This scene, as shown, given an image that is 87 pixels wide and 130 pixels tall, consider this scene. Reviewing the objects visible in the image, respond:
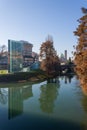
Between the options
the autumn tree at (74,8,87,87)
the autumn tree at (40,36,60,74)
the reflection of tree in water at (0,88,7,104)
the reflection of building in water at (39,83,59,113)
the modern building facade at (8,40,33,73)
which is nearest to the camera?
the autumn tree at (74,8,87,87)

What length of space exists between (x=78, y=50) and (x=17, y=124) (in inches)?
323

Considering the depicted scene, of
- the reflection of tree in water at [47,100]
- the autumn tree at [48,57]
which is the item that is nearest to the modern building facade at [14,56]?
the autumn tree at [48,57]

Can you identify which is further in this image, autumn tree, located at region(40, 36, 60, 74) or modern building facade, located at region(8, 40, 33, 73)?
modern building facade, located at region(8, 40, 33, 73)

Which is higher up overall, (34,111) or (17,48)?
(17,48)

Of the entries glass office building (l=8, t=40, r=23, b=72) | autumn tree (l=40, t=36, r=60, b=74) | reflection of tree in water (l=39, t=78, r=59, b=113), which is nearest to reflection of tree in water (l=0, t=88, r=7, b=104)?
reflection of tree in water (l=39, t=78, r=59, b=113)

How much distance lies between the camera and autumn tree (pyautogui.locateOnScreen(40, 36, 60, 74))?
43.6 m

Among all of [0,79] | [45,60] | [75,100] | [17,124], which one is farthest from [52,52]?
[17,124]

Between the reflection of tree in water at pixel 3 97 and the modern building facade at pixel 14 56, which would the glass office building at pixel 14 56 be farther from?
the reflection of tree in water at pixel 3 97

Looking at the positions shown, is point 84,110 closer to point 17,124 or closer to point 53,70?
point 17,124

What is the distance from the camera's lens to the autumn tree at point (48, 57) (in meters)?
43.6

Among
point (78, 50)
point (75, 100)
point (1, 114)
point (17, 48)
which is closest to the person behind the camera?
point (1, 114)

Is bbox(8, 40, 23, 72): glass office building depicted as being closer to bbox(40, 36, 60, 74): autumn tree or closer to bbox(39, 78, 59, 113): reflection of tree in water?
bbox(40, 36, 60, 74): autumn tree

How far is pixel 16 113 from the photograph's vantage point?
17344mm

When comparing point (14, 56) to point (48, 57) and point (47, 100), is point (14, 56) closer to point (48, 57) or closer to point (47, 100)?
point (48, 57)
